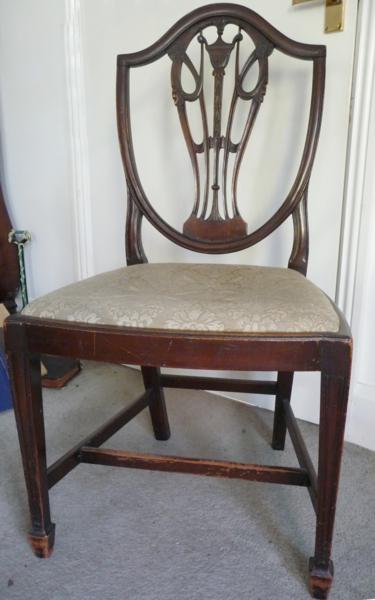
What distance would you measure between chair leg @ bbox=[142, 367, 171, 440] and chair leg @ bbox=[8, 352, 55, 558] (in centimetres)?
32

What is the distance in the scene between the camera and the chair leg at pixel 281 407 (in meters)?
0.91

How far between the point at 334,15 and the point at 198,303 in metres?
0.74

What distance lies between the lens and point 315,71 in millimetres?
833

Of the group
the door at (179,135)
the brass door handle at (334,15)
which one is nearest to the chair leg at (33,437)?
the door at (179,135)

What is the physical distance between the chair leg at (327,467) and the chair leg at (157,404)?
1.45 ft

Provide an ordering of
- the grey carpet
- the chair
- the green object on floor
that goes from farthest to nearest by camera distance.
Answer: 1. the green object on floor
2. the grey carpet
3. the chair

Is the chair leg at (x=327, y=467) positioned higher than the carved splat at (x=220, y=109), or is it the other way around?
the carved splat at (x=220, y=109)

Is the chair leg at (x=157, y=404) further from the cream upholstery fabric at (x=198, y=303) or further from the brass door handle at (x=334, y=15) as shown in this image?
the brass door handle at (x=334, y=15)

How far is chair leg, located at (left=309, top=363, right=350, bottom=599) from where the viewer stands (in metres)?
0.56

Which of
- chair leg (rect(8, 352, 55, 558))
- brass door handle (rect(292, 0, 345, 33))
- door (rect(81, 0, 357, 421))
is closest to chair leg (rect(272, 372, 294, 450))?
door (rect(81, 0, 357, 421))

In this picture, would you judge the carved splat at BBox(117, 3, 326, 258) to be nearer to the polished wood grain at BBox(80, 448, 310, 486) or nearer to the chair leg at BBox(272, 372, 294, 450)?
the chair leg at BBox(272, 372, 294, 450)

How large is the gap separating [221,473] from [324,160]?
2.34ft

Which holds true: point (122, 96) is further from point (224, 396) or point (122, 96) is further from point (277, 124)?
point (224, 396)

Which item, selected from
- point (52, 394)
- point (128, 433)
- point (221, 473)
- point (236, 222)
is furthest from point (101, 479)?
point (236, 222)
